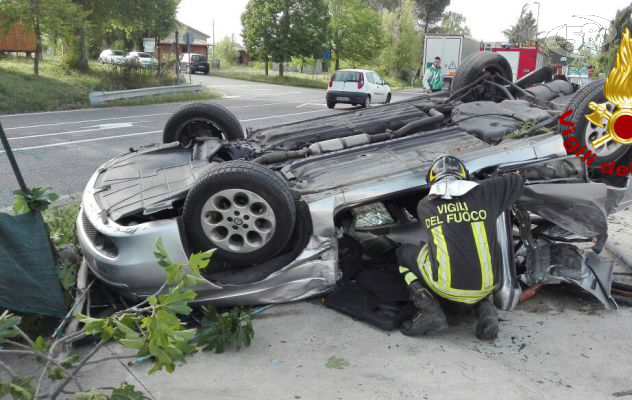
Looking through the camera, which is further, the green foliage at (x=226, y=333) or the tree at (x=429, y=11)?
the tree at (x=429, y=11)

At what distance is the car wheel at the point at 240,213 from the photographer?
3400mm

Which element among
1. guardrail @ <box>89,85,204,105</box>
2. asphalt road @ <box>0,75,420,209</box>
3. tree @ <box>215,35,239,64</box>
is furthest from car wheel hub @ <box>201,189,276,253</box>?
tree @ <box>215,35,239,64</box>

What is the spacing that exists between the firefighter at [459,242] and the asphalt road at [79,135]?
3988mm

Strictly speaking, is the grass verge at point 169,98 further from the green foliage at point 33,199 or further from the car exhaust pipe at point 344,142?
the green foliage at point 33,199

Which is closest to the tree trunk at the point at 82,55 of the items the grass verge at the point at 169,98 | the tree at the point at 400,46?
the grass verge at the point at 169,98

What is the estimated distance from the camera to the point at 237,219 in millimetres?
3473

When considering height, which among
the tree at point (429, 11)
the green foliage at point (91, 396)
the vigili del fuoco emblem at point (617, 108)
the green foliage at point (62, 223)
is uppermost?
the tree at point (429, 11)

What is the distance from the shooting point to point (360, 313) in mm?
3648

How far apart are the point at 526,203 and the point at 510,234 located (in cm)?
35

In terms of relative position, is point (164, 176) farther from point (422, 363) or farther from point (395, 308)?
point (422, 363)

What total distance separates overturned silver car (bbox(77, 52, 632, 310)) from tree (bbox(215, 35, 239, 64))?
61142 millimetres

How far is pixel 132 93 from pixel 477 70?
16.1 meters

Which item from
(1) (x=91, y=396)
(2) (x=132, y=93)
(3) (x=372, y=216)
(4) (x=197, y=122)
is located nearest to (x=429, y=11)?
(2) (x=132, y=93)

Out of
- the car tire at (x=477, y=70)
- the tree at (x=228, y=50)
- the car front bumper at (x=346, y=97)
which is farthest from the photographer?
the tree at (x=228, y=50)
